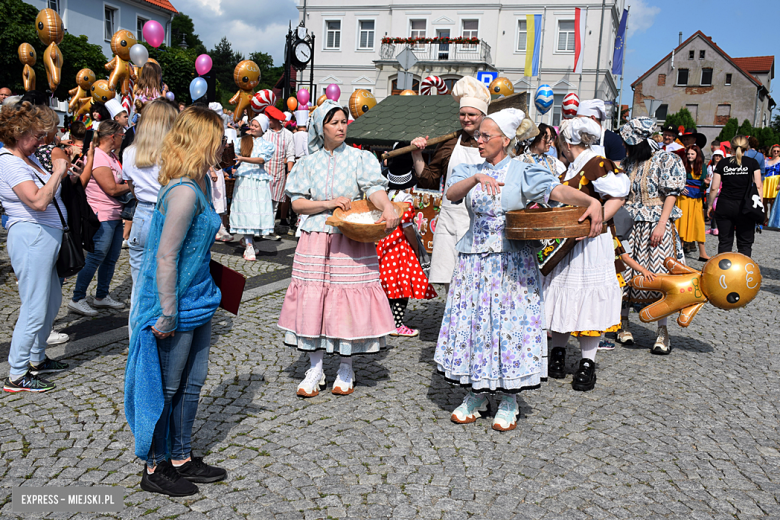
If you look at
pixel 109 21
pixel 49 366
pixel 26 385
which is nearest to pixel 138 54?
pixel 49 366

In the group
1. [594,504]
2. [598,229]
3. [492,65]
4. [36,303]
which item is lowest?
[594,504]

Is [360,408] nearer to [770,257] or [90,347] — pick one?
[90,347]

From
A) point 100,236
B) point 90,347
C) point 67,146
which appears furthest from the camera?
point 67,146

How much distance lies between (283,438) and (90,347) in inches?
91.5

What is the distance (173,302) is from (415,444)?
1697 millimetres

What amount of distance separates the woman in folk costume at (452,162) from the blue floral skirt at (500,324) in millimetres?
1054

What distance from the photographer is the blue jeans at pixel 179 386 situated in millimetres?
2941

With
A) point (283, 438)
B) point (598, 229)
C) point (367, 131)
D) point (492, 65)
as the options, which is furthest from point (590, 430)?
point (492, 65)

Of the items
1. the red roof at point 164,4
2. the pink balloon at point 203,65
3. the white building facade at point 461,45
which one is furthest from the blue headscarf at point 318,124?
the red roof at point 164,4

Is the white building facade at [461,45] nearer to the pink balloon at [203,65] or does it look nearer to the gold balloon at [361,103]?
the gold balloon at [361,103]

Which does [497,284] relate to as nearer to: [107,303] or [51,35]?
[107,303]

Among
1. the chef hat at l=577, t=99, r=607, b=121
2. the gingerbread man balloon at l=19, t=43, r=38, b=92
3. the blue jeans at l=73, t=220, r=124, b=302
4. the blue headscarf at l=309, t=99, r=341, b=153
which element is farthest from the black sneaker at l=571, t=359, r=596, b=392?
the gingerbread man balloon at l=19, t=43, r=38, b=92

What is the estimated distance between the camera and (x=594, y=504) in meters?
3.10

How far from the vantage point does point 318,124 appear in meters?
4.32
